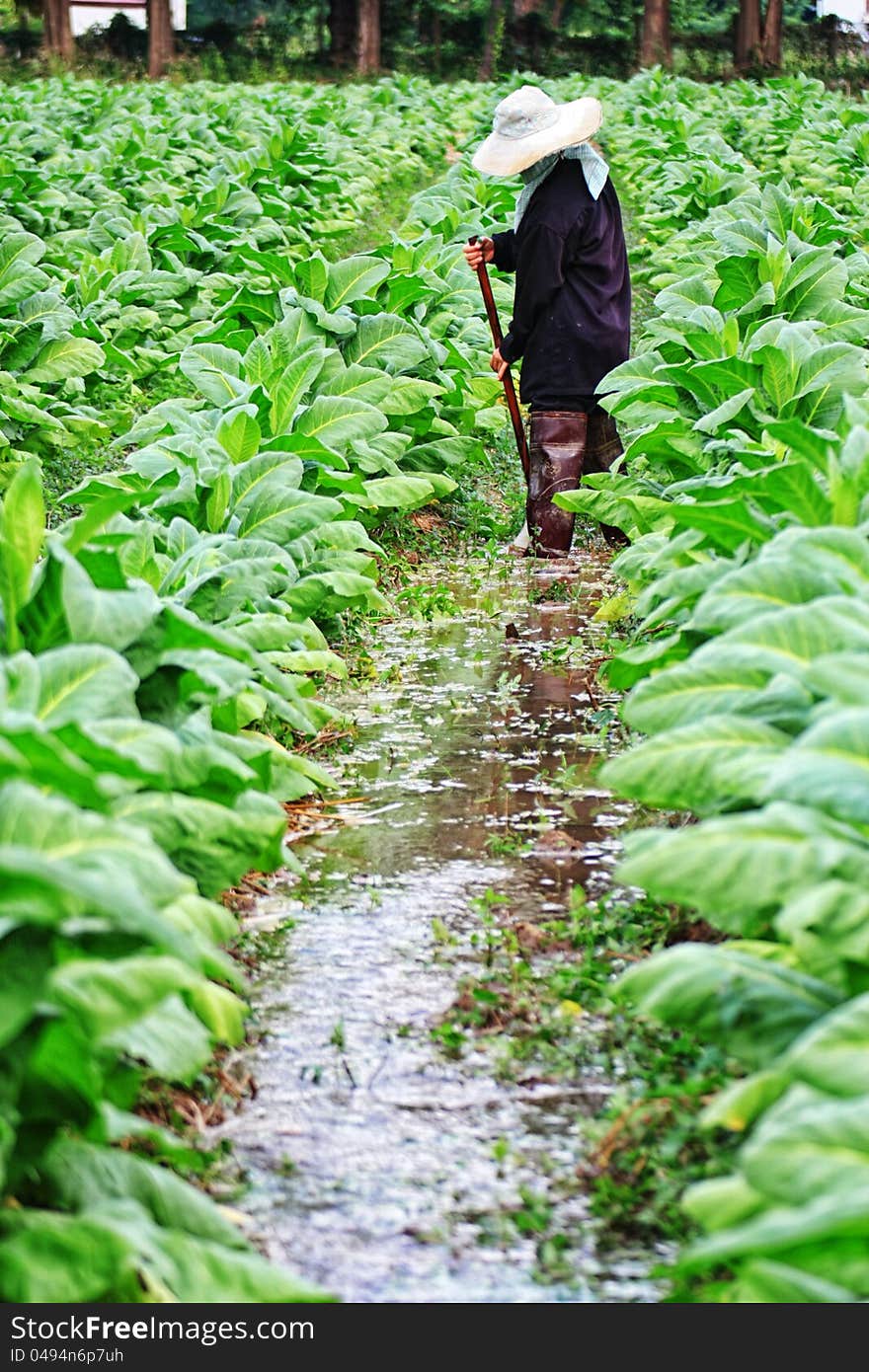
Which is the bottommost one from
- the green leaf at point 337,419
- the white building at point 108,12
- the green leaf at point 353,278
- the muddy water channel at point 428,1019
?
the muddy water channel at point 428,1019

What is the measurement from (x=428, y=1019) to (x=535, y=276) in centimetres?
486

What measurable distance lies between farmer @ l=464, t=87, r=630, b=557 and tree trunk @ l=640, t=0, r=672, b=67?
34.1m

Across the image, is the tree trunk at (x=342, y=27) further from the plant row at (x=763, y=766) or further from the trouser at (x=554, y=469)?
the plant row at (x=763, y=766)

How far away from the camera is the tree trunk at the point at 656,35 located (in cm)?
3925

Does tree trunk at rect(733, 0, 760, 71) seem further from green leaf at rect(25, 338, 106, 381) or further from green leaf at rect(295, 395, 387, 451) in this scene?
green leaf at rect(295, 395, 387, 451)

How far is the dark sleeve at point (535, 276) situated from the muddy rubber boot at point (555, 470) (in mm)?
432

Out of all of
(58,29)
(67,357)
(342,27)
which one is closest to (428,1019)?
(67,357)

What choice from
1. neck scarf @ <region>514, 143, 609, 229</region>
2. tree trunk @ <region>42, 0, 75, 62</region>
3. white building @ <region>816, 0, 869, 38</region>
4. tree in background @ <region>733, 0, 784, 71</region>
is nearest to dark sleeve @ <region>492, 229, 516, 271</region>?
neck scarf @ <region>514, 143, 609, 229</region>

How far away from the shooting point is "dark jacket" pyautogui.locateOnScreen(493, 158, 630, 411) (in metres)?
7.52

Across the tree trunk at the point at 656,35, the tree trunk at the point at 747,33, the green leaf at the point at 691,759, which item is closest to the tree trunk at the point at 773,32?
the tree trunk at the point at 747,33

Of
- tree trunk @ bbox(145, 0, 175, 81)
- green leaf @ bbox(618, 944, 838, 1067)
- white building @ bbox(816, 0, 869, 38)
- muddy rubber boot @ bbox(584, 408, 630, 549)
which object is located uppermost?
white building @ bbox(816, 0, 869, 38)

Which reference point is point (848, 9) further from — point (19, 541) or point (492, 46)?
point (19, 541)

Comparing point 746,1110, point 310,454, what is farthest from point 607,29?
point 746,1110

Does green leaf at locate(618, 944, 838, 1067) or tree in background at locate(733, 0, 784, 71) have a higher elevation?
tree in background at locate(733, 0, 784, 71)
